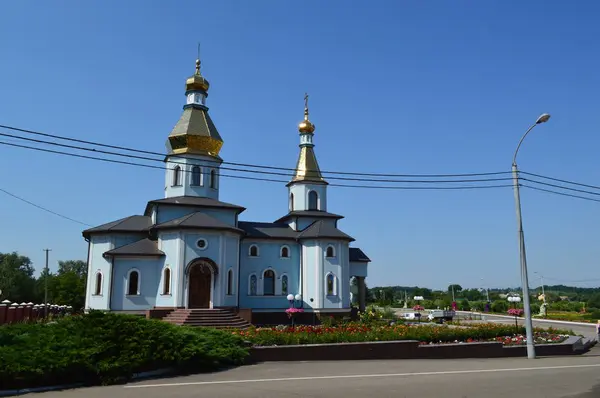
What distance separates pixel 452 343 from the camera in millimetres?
17375

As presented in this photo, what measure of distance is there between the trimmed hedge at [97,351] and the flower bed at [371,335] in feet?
9.45

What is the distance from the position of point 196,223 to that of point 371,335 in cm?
1252

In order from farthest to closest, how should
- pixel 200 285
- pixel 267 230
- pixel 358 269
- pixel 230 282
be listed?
pixel 358 269
pixel 267 230
pixel 230 282
pixel 200 285

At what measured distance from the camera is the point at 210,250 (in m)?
25.8

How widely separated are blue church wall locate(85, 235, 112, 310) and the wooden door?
462cm

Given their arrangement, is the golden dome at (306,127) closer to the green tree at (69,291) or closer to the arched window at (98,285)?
the arched window at (98,285)

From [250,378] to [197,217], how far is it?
15.7 meters

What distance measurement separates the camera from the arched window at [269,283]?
30.5m

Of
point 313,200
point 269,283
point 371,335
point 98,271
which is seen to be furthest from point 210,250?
point 371,335

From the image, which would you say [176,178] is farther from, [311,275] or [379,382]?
[379,382]

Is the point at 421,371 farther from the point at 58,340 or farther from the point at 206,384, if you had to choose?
the point at 58,340

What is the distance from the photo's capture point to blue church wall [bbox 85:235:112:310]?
26.2m

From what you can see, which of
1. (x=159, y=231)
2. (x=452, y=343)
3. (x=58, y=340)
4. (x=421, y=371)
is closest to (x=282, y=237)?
(x=159, y=231)

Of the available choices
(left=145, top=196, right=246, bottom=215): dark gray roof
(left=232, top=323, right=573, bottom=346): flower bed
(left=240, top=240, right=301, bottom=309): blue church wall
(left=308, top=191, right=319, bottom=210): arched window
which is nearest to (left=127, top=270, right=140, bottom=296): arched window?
(left=145, top=196, right=246, bottom=215): dark gray roof
